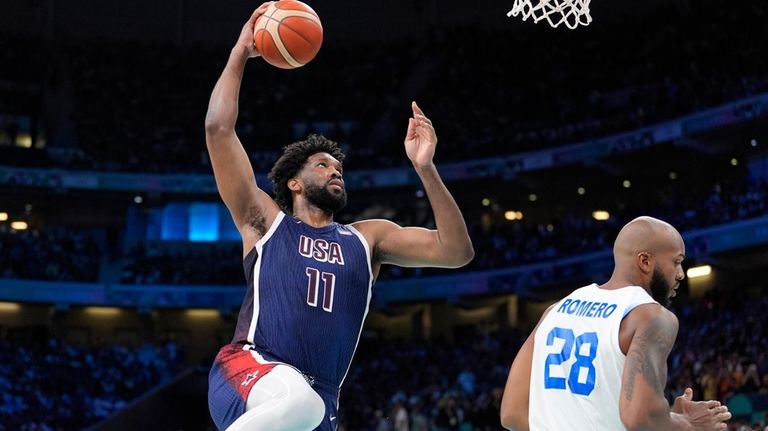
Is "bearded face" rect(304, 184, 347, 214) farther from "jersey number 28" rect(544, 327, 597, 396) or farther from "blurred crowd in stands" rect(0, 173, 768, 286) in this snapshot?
"blurred crowd in stands" rect(0, 173, 768, 286)

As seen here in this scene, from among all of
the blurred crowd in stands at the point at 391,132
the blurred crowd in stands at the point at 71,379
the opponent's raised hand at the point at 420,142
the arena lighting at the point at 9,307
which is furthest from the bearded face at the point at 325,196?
the arena lighting at the point at 9,307

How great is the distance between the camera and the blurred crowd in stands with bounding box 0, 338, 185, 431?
27266 mm

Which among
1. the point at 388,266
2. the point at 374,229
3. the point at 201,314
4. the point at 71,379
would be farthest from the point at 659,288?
the point at 201,314

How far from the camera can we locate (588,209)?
36.8 m

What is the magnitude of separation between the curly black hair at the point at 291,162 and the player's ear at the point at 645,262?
2.08 metres

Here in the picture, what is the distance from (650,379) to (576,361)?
39 centimetres

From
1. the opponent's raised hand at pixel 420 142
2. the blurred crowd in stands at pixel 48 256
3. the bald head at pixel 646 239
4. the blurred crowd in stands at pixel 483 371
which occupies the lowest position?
the blurred crowd in stands at pixel 483 371

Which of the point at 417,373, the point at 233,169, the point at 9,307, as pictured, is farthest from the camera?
the point at 9,307

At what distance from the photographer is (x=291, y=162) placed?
625cm

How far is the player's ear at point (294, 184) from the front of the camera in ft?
20.2

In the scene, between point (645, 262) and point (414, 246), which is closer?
point (645, 262)

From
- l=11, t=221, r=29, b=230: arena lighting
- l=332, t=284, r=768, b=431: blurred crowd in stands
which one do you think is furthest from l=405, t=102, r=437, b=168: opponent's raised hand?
l=11, t=221, r=29, b=230: arena lighting

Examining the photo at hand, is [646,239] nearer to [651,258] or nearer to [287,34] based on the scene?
[651,258]

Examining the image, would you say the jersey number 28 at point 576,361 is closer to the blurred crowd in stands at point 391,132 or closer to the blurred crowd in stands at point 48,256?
the blurred crowd in stands at point 391,132
